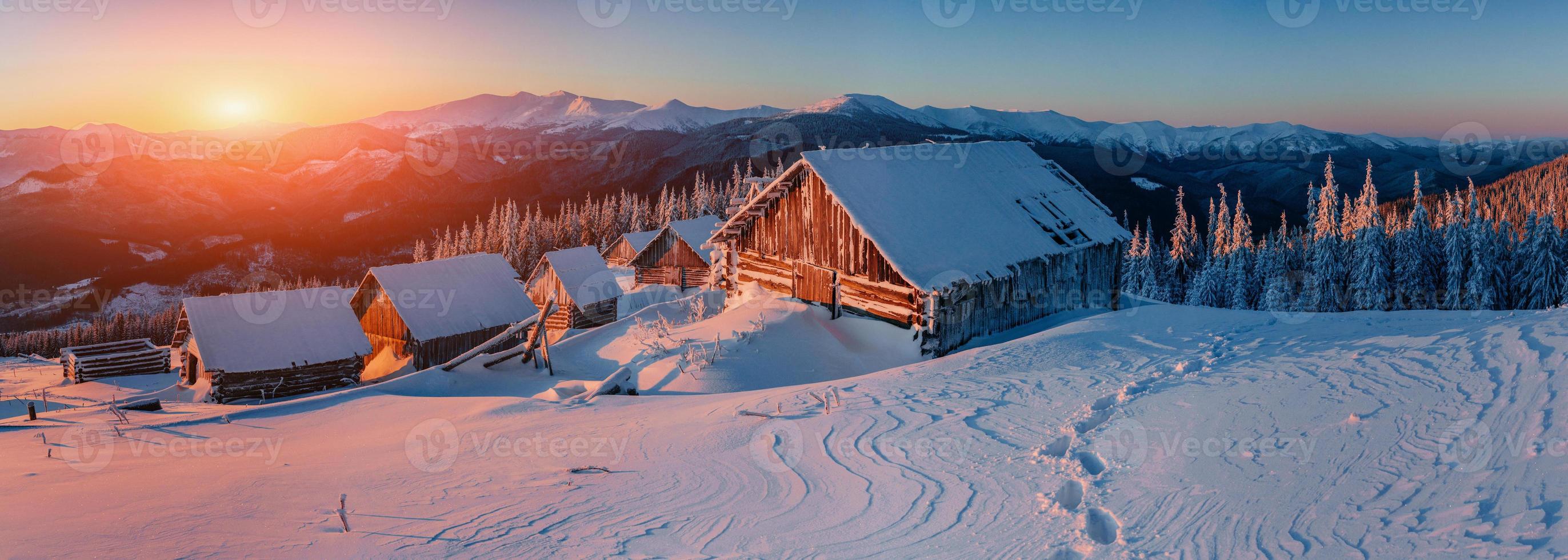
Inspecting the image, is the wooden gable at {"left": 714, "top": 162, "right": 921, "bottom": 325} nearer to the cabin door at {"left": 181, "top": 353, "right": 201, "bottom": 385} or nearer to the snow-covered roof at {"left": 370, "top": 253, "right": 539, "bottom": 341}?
the snow-covered roof at {"left": 370, "top": 253, "right": 539, "bottom": 341}

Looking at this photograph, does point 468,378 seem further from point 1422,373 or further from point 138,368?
point 138,368

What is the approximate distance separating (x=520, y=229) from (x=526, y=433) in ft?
247

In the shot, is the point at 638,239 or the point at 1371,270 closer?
the point at 1371,270

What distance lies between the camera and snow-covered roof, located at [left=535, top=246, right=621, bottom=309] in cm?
4059

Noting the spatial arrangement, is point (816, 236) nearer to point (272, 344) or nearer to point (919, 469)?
point (919, 469)

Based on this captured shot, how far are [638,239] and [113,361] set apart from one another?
31332 mm

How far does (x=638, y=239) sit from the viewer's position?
59406 millimetres

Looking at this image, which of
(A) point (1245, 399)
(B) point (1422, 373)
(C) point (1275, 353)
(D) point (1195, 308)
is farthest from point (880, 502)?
(D) point (1195, 308)

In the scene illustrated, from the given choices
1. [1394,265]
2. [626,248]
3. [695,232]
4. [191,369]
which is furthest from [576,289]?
[1394,265]

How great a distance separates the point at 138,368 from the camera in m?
41.0

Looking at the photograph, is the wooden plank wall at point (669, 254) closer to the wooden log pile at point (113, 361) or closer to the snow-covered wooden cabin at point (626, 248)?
the snow-covered wooden cabin at point (626, 248)

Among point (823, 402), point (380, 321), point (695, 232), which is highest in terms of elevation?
point (695, 232)

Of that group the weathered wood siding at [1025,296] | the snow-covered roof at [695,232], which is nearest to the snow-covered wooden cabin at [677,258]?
the snow-covered roof at [695,232]

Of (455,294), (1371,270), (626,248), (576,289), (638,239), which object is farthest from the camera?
(626,248)
